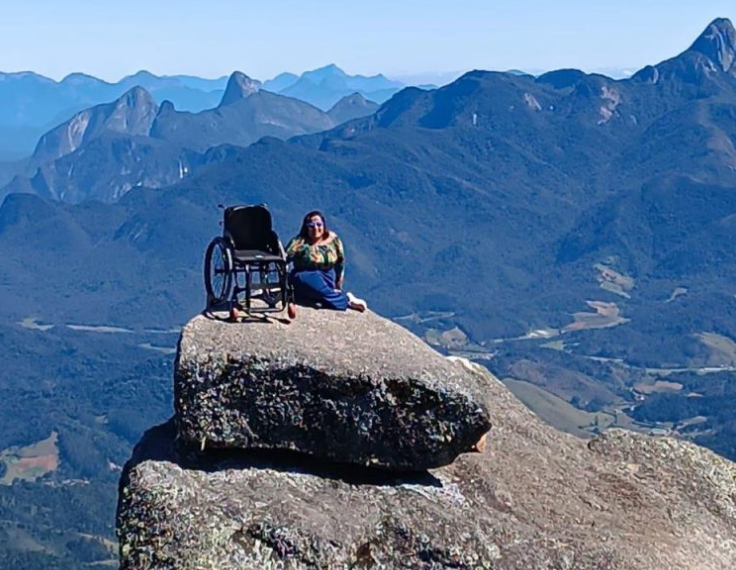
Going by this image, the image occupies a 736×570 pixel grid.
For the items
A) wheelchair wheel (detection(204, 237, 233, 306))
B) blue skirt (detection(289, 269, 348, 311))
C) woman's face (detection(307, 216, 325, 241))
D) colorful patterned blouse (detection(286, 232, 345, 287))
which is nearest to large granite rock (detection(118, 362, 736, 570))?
wheelchair wheel (detection(204, 237, 233, 306))

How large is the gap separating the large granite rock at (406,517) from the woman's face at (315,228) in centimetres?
421

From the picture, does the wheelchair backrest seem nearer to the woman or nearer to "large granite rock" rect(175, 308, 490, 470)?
the woman

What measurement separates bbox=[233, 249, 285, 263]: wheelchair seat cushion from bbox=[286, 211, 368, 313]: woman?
1213mm

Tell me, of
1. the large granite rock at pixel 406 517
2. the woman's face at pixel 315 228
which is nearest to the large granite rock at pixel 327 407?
the large granite rock at pixel 406 517

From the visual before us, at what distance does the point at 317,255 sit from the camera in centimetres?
2034

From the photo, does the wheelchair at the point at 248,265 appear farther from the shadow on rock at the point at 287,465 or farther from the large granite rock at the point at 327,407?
the shadow on rock at the point at 287,465

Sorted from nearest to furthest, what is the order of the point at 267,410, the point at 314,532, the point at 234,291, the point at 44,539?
1. the point at 314,532
2. the point at 267,410
3. the point at 234,291
4. the point at 44,539

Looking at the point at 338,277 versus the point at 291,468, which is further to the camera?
the point at 338,277

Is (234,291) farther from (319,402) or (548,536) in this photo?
(548,536)

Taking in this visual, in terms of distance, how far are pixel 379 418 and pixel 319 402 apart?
86cm

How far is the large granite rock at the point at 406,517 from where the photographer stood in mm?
15594

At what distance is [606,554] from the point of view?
1634 centimetres

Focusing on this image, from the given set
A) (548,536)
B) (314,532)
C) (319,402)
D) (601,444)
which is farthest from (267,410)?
(601,444)

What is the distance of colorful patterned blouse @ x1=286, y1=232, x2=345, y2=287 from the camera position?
20.3m
